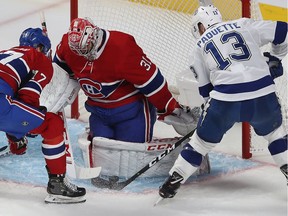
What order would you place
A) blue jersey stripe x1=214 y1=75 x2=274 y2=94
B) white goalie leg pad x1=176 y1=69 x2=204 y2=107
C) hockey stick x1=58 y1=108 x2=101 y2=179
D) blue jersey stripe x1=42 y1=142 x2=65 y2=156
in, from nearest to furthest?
blue jersey stripe x1=214 y1=75 x2=274 y2=94
blue jersey stripe x1=42 y1=142 x2=65 y2=156
hockey stick x1=58 y1=108 x2=101 y2=179
white goalie leg pad x1=176 y1=69 x2=204 y2=107

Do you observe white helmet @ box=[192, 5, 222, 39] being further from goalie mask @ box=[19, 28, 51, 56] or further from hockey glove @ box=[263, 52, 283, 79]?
goalie mask @ box=[19, 28, 51, 56]

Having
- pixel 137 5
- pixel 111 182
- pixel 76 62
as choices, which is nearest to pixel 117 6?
pixel 137 5

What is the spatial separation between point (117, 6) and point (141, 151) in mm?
1150

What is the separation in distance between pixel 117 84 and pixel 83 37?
0.25 m

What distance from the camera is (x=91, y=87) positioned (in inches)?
110

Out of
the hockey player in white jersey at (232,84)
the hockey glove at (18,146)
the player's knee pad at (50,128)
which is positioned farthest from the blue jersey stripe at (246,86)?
the hockey glove at (18,146)

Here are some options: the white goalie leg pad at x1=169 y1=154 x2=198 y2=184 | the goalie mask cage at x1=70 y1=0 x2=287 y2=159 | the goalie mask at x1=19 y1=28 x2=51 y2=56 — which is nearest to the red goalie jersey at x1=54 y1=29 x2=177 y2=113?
the goalie mask at x1=19 y1=28 x2=51 y2=56

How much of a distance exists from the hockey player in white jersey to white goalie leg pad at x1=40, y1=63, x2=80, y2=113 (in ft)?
1.88

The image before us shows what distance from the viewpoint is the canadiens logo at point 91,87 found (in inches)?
109

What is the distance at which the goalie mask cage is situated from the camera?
3.12 meters

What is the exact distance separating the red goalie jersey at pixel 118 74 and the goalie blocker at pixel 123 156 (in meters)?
0.15

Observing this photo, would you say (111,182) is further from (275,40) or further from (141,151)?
(275,40)

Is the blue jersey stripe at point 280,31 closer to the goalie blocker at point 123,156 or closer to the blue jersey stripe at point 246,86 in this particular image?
the blue jersey stripe at point 246,86

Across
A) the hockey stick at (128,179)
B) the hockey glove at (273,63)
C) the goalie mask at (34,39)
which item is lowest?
the hockey stick at (128,179)
